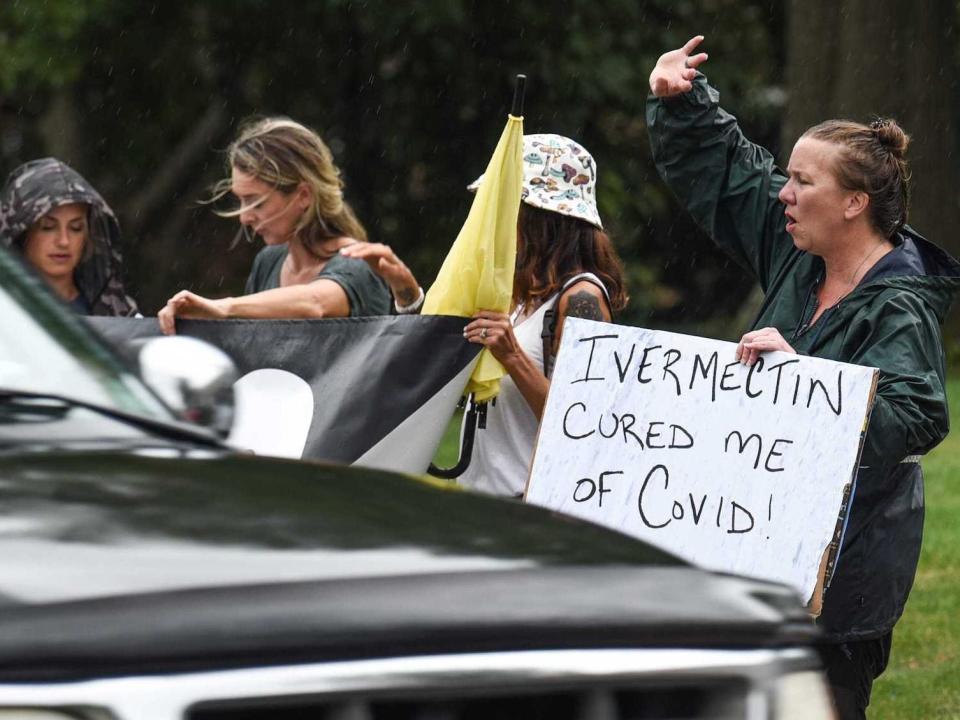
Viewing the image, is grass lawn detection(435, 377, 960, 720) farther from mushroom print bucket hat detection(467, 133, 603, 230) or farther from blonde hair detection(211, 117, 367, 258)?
blonde hair detection(211, 117, 367, 258)

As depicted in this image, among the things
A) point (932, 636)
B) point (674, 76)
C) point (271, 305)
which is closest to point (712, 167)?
point (674, 76)

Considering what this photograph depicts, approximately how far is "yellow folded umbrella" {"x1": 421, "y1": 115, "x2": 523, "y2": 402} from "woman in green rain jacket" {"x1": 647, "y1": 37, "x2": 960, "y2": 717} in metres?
0.84

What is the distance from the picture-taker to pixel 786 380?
14.7ft

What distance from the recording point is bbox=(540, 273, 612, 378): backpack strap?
5258 mm

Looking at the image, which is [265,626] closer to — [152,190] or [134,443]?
[134,443]

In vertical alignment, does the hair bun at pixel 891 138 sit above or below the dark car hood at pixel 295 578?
above

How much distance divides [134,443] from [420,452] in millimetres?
2737

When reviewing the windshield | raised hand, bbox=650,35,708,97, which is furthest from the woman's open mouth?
the windshield

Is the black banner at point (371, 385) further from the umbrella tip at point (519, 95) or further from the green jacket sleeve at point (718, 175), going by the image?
the green jacket sleeve at point (718, 175)

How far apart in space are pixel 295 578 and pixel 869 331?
102 inches

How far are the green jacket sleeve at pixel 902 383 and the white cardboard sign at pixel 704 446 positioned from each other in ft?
0.31

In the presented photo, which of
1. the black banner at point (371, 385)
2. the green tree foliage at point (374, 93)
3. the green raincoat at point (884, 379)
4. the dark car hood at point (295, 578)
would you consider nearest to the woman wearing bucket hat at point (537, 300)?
the black banner at point (371, 385)

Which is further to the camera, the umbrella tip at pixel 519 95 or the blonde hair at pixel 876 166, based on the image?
the umbrella tip at pixel 519 95

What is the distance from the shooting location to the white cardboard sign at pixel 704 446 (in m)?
4.37
